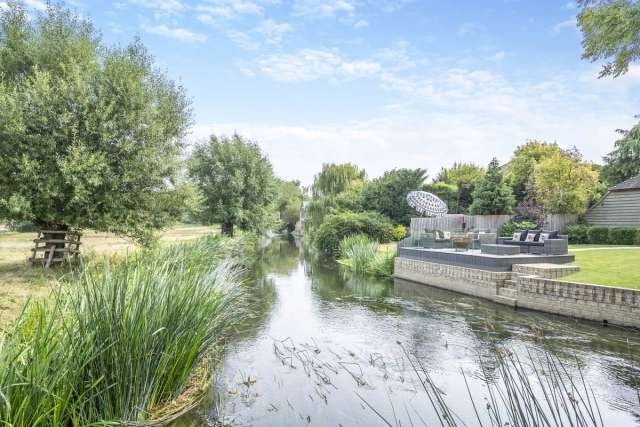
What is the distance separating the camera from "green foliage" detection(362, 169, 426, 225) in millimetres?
31453

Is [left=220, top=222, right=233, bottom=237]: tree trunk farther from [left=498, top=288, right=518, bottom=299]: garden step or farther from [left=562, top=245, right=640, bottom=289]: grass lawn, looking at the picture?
[left=562, top=245, right=640, bottom=289]: grass lawn

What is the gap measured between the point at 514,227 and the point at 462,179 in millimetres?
15722

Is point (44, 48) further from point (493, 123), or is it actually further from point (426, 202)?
point (493, 123)

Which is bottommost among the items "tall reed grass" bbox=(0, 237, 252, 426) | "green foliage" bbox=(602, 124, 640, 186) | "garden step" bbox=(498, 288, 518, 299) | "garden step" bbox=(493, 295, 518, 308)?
"garden step" bbox=(493, 295, 518, 308)

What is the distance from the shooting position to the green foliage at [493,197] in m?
27.4

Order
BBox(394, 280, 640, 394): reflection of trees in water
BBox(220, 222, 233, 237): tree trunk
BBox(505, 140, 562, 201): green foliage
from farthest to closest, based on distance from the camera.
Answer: BBox(505, 140, 562, 201): green foliage
BBox(220, 222, 233, 237): tree trunk
BBox(394, 280, 640, 394): reflection of trees in water

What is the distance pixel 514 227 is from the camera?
24.0 metres

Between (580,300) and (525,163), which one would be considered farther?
(525,163)

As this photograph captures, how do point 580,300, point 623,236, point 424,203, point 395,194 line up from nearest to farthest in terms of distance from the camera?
1. point 580,300
2. point 623,236
3. point 424,203
4. point 395,194

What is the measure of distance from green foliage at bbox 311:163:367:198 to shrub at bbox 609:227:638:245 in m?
22.8

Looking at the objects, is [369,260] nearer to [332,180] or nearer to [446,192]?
[446,192]

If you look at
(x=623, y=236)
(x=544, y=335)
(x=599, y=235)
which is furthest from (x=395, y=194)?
A: (x=544, y=335)

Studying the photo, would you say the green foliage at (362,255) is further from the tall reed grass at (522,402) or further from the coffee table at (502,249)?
the tall reed grass at (522,402)

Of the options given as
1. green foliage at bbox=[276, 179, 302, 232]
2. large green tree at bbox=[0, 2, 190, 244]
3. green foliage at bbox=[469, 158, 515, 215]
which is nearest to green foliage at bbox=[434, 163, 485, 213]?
green foliage at bbox=[469, 158, 515, 215]
